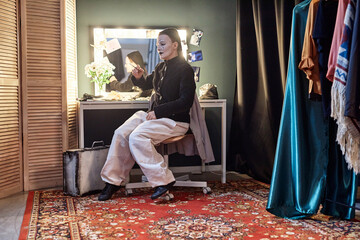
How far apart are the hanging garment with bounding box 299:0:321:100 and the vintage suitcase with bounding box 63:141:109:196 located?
176 cm

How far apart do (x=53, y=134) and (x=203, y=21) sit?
1863mm

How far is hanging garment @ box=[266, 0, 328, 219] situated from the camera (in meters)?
2.59

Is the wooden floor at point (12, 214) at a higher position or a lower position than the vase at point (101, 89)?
lower

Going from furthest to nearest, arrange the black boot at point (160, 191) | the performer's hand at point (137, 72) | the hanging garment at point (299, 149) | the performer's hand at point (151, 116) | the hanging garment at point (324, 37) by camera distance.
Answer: the performer's hand at point (137, 72) < the performer's hand at point (151, 116) < the black boot at point (160, 191) < the hanging garment at point (299, 149) < the hanging garment at point (324, 37)

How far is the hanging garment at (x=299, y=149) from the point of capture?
2.59m

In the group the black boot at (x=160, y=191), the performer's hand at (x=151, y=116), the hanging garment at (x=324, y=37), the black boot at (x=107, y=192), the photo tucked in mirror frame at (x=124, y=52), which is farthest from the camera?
the photo tucked in mirror frame at (x=124, y=52)

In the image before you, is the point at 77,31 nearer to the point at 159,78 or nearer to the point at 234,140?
the point at 159,78

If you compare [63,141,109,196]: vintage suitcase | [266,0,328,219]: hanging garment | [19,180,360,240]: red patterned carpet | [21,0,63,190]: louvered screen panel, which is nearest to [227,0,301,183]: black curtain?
[19,180,360,240]: red patterned carpet

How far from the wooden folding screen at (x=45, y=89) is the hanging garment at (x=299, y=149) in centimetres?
191

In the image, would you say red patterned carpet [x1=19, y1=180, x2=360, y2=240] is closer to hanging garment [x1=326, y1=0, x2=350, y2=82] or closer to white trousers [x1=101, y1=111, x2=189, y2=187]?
white trousers [x1=101, y1=111, x2=189, y2=187]

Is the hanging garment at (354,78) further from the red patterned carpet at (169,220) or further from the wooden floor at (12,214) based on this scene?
the wooden floor at (12,214)

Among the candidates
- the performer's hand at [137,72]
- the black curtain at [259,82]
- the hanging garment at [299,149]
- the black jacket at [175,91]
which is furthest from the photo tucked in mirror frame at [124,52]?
the hanging garment at [299,149]

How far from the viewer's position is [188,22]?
4.30 metres

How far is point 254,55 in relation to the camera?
4.05m
